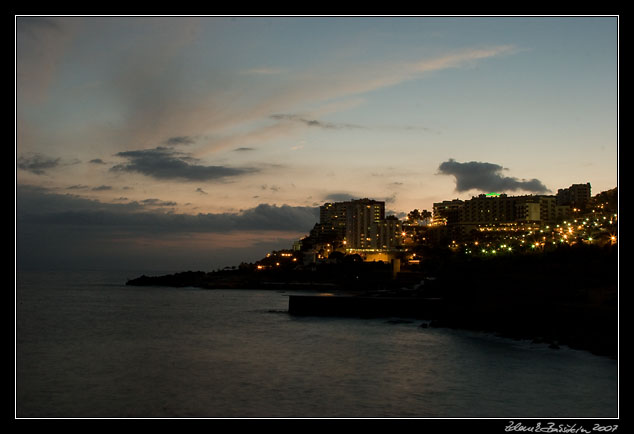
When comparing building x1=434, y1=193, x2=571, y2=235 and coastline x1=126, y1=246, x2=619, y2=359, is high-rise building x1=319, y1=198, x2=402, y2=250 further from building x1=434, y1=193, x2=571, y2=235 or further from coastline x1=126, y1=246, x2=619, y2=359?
coastline x1=126, y1=246, x2=619, y2=359

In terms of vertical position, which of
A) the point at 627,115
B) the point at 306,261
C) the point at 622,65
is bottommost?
the point at 306,261

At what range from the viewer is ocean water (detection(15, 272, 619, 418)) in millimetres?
17594

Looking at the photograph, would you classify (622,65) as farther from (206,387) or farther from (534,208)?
(534,208)

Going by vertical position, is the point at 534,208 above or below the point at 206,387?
above

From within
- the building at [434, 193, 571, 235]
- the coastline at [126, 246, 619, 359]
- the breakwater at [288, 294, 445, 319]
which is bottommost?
the breakwater at [288, 294, 445, 319]

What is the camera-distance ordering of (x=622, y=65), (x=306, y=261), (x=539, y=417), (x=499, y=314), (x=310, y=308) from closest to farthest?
(x=622, y=65)
(x=539, y=417)
(x=499, y=314)
(x=310, y=308)
(x=306, y=261)

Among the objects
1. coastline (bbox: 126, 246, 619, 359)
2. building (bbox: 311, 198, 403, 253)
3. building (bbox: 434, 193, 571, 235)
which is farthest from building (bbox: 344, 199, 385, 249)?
coastline (bbox: 126, 246, 619, 359)

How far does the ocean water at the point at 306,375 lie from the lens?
1759 cm

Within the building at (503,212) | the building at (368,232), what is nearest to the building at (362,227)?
the building at (368,232)

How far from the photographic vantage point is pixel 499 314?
1300 inches

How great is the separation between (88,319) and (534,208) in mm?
118411

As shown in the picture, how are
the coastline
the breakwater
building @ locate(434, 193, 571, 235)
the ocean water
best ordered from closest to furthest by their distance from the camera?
the ocean water → the coastline → the breakwater → building @ locate(434, 193, 571, 235)

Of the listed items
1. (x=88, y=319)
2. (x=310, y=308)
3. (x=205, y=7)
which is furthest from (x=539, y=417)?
(x=88, y=319)

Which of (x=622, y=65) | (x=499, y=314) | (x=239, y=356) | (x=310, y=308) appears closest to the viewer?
(x=622, y=65)
